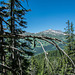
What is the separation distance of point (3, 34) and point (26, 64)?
859 centimetres

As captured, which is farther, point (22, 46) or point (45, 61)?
point (22, 46)

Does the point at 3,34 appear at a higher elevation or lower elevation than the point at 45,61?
higher

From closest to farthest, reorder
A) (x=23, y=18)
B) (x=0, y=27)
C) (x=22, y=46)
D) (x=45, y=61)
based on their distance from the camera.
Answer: (x=45, y=61) < (x=0, y=27) < (x=22, y=46) < (x=23, y=18)

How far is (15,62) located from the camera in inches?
249

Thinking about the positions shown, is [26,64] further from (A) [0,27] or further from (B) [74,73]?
(B) [74,73]

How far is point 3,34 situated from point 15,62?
488 centimetres

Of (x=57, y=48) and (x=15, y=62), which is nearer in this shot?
(x=57, y=48)

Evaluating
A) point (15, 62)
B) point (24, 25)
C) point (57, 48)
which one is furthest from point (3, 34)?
point (24, 25)

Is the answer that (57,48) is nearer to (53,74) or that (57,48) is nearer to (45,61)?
(45,61)

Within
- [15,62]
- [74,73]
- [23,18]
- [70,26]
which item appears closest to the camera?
[15,62]

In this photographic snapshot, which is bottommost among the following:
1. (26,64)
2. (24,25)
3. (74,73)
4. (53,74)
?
(74,73)

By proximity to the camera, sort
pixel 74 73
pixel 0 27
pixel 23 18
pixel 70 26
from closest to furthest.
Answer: pixel 0 27 → pixel 23 18 → pixel 74 73 → pixel 70 26

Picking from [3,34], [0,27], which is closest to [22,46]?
[0,27]

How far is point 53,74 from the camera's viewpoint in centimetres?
119
